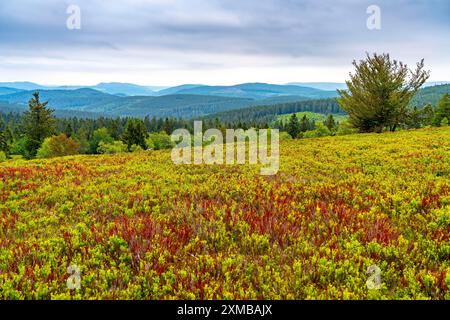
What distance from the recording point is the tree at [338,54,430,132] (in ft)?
117

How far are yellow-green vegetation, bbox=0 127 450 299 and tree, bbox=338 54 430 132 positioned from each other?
26424 mm

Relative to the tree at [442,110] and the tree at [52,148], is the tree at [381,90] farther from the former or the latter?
the tree at [52,148]

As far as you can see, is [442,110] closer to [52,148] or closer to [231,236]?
[231,236]

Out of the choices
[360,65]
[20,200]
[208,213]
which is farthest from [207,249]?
[360,65]

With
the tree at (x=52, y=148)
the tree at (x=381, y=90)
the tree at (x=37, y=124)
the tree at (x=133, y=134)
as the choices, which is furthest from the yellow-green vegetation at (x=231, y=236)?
the tree at (x=133, y=134)

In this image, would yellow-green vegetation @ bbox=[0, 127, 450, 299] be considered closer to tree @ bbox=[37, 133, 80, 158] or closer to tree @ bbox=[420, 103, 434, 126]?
tree @ bbox=[420, 103, 434, 126]

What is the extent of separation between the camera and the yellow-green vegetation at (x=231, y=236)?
192 inches

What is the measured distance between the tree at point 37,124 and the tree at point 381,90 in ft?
214

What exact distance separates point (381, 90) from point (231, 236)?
114 feet

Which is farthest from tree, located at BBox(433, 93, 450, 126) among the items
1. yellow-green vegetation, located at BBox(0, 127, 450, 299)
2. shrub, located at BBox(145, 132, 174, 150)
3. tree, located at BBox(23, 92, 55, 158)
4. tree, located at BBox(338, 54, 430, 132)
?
tree, located at BBox(23, 92, 55, 158)

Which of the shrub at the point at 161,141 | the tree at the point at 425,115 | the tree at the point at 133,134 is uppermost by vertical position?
the tree at the point at 425,115

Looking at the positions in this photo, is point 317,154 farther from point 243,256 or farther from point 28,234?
point 28,234

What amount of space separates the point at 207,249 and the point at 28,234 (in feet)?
13.1

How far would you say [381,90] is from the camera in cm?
3597
